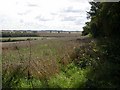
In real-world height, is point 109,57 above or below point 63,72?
above

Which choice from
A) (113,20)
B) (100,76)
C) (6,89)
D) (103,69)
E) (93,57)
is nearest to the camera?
(6,89)

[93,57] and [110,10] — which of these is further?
[110,10]

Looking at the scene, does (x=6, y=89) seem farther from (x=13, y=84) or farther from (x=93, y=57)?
(x=93, y=57)

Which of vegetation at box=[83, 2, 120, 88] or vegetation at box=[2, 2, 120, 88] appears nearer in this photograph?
vegetation at box=[2, 2, 120, 88]

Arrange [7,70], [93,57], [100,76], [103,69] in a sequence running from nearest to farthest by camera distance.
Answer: [7,70] → [100,76] → [103,69] → [93,57]

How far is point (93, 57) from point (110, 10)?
48.1 feet

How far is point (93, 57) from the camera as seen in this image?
18422mm

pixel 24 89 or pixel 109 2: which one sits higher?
pixel 109 2

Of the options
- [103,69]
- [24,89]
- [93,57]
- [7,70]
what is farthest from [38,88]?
[93,57]

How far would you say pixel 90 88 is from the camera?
12.0 metres

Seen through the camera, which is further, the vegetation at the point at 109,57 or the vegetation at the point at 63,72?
the vegetation at the point at 109,57

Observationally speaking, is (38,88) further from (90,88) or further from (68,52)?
(68,52)

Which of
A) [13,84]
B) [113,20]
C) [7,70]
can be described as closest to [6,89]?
[13,84]

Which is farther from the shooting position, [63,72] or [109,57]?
[109,57]
